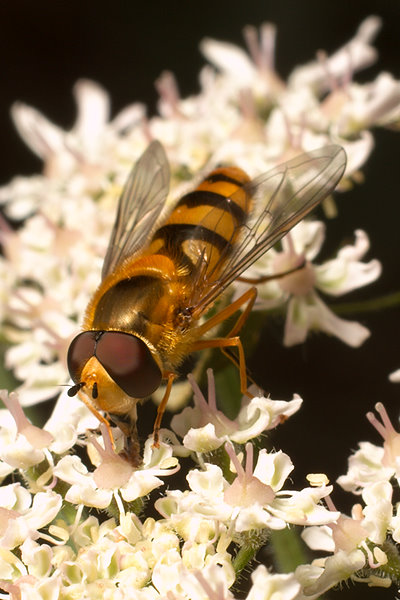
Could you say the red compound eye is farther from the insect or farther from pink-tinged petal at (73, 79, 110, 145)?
pink-tinged petal at (73, 79, 110, 145)

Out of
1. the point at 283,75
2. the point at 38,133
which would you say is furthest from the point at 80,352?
the point at 283,75

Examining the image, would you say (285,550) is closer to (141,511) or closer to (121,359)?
(141,511)

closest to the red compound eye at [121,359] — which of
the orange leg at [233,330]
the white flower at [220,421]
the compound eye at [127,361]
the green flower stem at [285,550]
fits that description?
the compound eye at [127,361]

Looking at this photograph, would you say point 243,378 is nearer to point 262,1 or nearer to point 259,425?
point 259,425

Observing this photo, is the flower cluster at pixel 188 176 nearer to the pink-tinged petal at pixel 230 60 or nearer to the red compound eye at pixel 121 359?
the pink-tinged petal at pixel 230 60

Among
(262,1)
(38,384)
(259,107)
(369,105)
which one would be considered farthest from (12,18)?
(38,384)

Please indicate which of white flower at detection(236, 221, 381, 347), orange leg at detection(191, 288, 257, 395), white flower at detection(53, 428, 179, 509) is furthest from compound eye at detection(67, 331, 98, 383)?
white flower at detection(236, 221, 381, 347)
